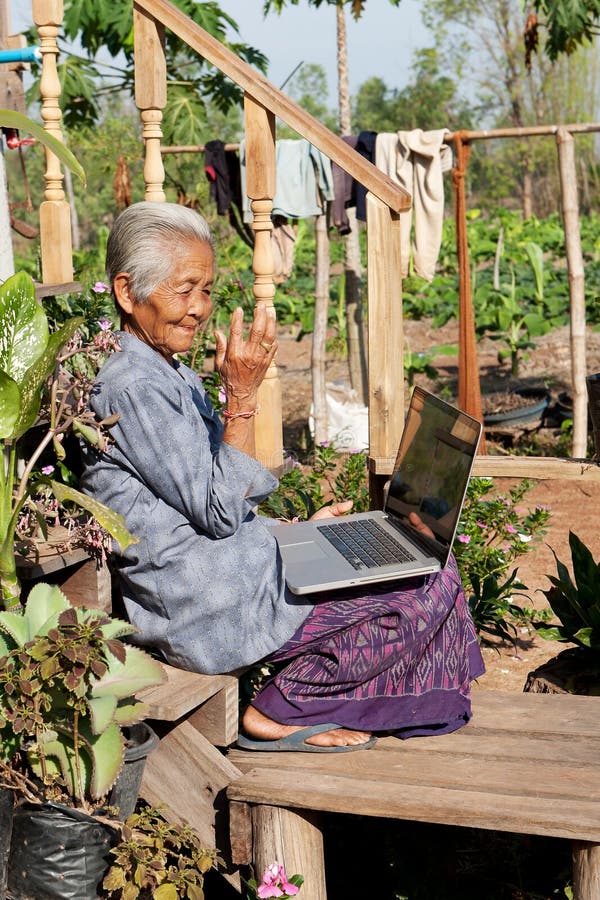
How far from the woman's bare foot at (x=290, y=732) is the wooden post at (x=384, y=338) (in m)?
1.12

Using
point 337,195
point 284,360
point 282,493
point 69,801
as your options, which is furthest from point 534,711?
point 284,360

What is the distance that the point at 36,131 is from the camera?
2.54 m

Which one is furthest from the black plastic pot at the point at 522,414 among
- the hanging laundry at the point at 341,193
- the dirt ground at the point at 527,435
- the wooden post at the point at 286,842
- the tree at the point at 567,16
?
the wooden post at the point at 286,842

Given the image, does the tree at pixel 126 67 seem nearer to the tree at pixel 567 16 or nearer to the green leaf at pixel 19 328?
the tree at pixel 567 16

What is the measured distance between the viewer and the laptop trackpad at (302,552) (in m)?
2.86

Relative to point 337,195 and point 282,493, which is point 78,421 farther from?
point 337,195

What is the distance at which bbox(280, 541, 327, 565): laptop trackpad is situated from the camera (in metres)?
2.86

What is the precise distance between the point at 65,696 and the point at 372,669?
754mm

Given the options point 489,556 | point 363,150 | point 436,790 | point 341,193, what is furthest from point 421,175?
point 436,790

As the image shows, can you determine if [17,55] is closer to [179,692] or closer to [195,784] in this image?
[179,692]

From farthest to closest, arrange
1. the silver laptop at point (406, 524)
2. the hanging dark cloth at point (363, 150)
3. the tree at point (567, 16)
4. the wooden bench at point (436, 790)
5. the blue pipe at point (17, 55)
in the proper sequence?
1. the tree at point (567, 16)
2. the hanging dark cloth at point (363, 150)
3. the blue pipe at point (17, 55)
4. the silver laptop at point (406, 524)
5. the wooden bench at point (436, 790)

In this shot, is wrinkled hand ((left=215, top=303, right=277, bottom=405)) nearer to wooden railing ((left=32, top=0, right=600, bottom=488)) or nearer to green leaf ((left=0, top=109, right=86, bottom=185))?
green leaf ((left=0, top=109, right=86, bottom=185))

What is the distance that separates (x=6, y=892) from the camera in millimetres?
2336

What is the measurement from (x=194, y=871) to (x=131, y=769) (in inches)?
10.0
